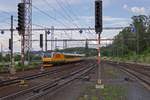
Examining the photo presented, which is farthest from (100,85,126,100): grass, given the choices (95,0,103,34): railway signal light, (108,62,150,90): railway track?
(108,62,150,90): railway track

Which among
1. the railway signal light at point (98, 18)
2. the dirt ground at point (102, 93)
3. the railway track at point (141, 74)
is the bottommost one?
the railway track at point (141, 74)

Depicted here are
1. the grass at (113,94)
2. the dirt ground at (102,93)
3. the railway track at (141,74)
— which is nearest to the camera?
the grass at (113,94)

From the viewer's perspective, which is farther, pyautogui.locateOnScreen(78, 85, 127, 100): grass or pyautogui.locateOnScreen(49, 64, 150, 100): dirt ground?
pyautogui.locateOnScreen(49, 64, 150, 100): dirt ground

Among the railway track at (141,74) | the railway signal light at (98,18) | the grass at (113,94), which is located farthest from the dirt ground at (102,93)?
the railway signal light at (98,18)

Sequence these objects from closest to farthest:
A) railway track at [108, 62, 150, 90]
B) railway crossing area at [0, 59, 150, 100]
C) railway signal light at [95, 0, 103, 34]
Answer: railway crossing area at [0, 59, 150, 100], railway signal light at [95, 0, 103, 34], railway track at [108, 62, 150, 90]

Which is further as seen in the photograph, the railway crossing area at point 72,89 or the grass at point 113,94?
the railway crossing area at point 72,89

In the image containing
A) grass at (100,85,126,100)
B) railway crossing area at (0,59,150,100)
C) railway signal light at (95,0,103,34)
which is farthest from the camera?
railway signal light at (95,0,103,34)

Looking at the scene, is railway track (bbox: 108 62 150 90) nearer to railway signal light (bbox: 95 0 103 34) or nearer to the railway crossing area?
the railway crossing area

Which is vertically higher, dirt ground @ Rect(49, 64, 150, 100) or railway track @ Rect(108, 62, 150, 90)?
dirt ground @ Rect(49, 64, 150, 100)

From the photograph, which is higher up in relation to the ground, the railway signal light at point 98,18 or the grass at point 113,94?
the railway signal light at point 98,18

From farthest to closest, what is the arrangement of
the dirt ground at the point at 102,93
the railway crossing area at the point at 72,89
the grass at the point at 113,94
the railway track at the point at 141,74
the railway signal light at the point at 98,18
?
1. the railway track at the point at 141,74
2. the railway signal light at the point at 98,18
3. the railway crossing area at the point at 72,89
4. the dirt ground at the point at 102,93
5. the grass at the point at 113,94

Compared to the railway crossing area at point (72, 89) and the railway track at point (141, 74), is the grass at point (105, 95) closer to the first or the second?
the railway crossing area at point (72, 89)

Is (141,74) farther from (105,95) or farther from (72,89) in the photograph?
(105,95)

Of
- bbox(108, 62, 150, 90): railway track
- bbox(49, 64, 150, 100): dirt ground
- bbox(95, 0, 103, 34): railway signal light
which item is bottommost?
bbox(108, 62, 150, 90): railway track
